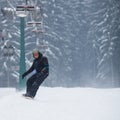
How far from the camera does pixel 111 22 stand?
54906 millimetres

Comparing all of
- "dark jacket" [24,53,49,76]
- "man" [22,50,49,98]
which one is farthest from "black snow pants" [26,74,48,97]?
"dark jacket" [24,53,49,76]

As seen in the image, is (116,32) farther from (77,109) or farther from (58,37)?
(77,109)

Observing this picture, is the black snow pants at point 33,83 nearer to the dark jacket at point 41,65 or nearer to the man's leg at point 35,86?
the man's leg at point 35,86

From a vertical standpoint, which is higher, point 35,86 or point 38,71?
point 38,71

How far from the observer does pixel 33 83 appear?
12367 mm

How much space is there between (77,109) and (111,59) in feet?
141

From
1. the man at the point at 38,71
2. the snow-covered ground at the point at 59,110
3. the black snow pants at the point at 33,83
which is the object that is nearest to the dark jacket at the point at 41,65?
the man at the point at 38,71

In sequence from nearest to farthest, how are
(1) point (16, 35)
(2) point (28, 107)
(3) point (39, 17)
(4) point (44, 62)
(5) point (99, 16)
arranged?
(2) point (28, 107) < (4) point (44, 62) < (3) point (39, 17) < (1) point (16, 35) < (5) point (99, 16)

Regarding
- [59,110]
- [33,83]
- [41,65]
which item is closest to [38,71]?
[41,65]

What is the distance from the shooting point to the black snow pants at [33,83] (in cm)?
1226

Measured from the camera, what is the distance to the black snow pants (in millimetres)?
12258

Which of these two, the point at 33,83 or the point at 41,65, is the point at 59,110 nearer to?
the point at 33,83

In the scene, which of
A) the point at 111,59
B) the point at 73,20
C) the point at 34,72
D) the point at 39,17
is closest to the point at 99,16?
the point at 73,20

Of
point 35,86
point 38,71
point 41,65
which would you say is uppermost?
point 41,65
